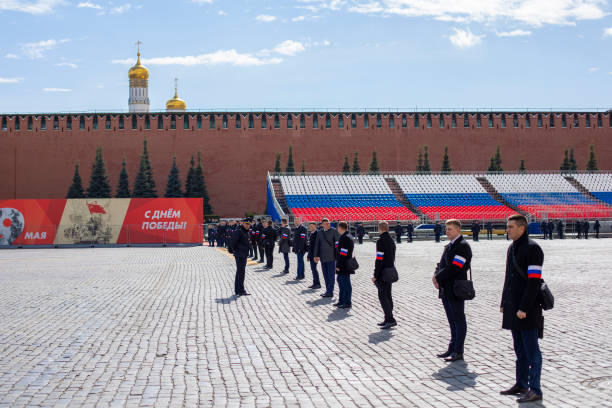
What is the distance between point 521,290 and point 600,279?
31.7 ft

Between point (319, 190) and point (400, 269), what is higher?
point (319, 190)

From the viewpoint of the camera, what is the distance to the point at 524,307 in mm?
5242

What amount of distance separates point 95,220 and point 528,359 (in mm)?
30282

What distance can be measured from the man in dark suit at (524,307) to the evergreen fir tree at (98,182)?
5723 centimetres

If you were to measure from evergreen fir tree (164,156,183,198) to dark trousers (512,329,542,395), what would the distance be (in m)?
56.0

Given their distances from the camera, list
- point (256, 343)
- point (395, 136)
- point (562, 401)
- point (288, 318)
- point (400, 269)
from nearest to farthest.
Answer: point (562, 401)
point (256, 343)
point (288, 318)
point (400, 269)
point (395, 136)

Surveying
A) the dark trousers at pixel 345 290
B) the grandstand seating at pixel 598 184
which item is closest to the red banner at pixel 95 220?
the dark trousers at pixel 345 290

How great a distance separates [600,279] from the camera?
45.4 ft

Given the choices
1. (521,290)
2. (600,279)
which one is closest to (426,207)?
(600,279)

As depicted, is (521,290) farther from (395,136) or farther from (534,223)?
(395,136)

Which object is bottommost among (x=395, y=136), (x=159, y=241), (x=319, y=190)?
(x=159, y=241)

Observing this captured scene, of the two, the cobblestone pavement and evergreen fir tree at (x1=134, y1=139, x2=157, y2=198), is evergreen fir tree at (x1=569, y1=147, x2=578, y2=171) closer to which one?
evergreen fir tree at (x1=134, y1=139, x2=157, y2=198)

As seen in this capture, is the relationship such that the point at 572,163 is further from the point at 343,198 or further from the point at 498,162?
the point at 343,198

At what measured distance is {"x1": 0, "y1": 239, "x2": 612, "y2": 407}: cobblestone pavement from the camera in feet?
18.2
